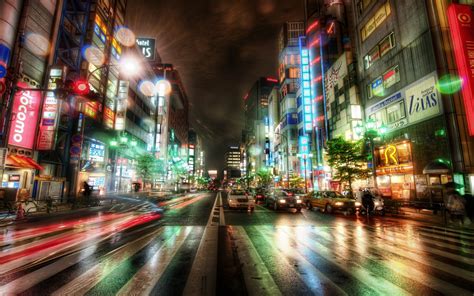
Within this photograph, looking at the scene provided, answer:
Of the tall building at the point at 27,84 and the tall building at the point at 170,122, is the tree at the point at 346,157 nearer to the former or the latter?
the tall building at the point at 27,84

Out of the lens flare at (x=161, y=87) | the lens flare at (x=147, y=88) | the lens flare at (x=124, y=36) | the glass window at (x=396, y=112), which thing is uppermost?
the lens flare at (x=161, y=87)

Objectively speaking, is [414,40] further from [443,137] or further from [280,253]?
[280,253]

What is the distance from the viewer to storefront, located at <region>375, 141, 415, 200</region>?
2327cm

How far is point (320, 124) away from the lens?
4594 cm

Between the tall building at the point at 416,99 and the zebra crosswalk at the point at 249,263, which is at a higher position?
the tall building at the point at 416,99

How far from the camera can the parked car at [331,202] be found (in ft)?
57.4

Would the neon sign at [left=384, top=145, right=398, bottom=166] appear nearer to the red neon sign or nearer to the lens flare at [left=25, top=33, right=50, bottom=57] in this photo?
the lens flare at [left=25, top=33, right=50, bottom=57]

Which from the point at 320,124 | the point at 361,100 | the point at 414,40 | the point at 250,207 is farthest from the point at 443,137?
the point at 320,124

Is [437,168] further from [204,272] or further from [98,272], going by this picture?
[98,272]

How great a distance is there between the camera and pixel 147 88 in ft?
205

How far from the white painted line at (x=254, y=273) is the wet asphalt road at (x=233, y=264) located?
0.02m

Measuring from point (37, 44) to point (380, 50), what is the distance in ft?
120

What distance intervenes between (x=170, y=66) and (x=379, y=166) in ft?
336

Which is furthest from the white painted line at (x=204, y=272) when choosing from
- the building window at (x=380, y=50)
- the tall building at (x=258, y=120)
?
the tall building at (x=258, y=120)
